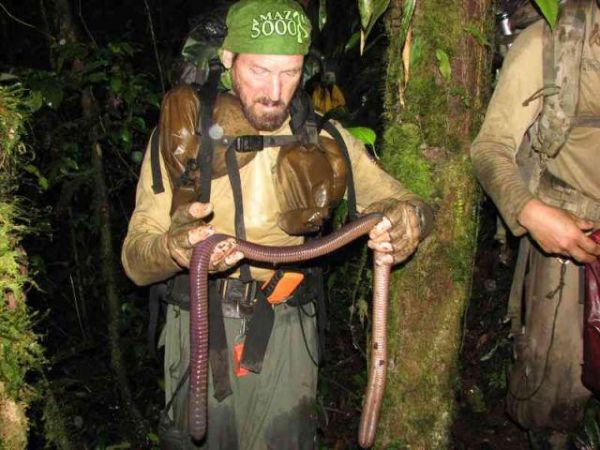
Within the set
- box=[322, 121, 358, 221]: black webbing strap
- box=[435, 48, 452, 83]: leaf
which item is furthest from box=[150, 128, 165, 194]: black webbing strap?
box=[435, 48, 452, 83]: leaf

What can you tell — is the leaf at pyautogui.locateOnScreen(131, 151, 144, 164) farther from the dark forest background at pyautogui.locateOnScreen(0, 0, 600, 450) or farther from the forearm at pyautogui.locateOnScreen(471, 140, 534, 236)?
the forearm at pyautogui.locateOnScreen(471, 140, 534, 236)

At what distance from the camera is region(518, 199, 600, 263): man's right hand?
2.87 m

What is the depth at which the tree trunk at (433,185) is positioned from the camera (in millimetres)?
2941

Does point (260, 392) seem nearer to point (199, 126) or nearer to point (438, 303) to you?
point (438, 303)

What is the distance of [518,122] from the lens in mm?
3156

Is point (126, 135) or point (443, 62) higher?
point (443, 62)

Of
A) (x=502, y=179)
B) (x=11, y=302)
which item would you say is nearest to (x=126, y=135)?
(x=11, y=302)

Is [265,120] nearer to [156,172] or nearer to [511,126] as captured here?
[156,172]

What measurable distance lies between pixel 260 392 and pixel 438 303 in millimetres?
1082

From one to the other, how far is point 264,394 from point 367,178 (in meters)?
1.31

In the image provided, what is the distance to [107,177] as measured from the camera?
6.41 metres

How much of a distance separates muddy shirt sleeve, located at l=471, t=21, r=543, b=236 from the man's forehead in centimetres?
102

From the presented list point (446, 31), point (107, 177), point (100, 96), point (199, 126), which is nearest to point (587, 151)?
point (446, 31)

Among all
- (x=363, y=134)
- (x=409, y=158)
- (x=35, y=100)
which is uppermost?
(x=35, y=100)
